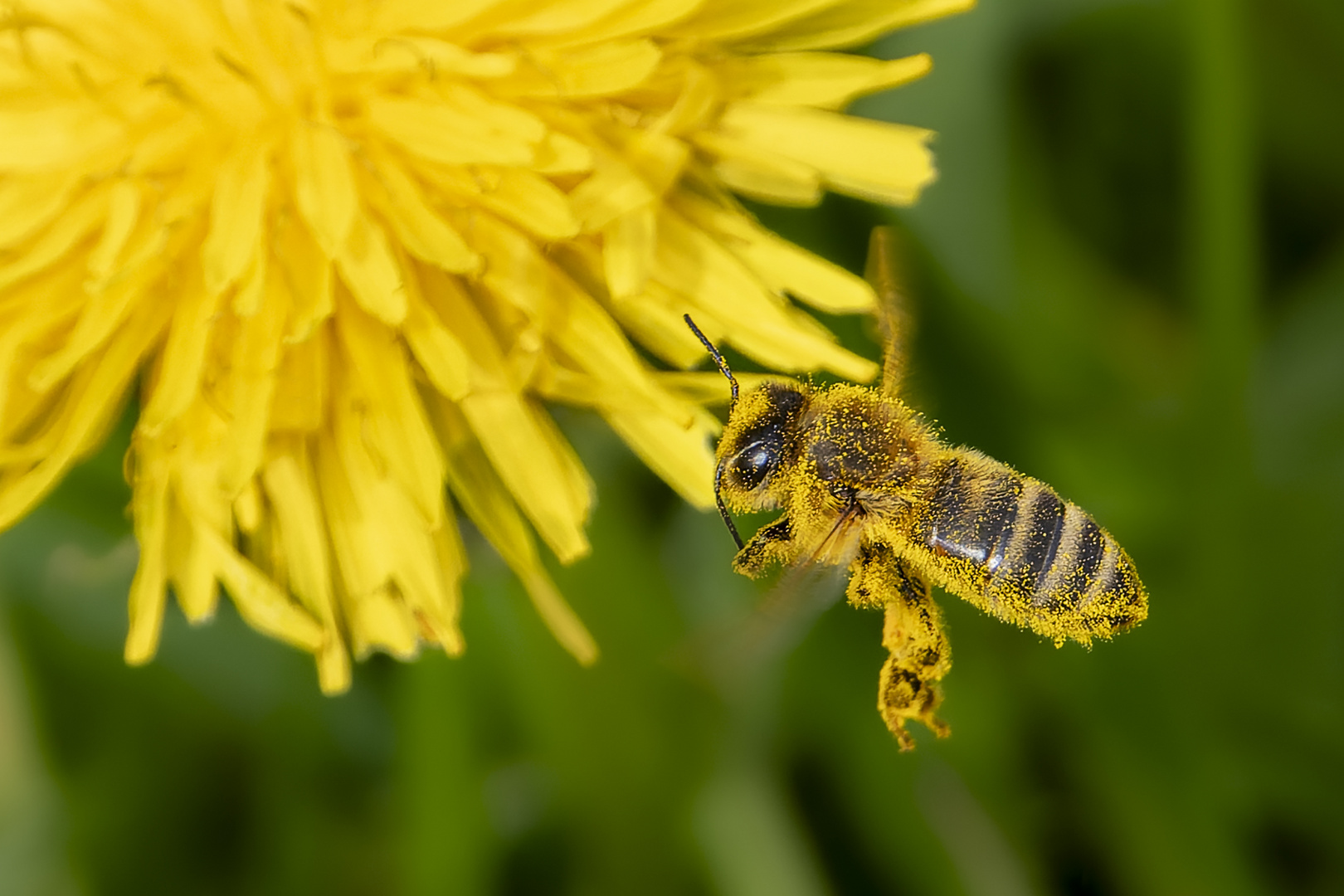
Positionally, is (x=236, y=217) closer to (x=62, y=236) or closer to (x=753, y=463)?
(x=62, y=236)

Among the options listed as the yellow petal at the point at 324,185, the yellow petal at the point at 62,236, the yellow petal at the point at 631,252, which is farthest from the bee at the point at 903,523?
the yellow petal at the point at 62,236

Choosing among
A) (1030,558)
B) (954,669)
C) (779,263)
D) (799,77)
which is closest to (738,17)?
(799,77)

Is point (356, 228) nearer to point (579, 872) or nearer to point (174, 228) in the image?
point (174, 228)

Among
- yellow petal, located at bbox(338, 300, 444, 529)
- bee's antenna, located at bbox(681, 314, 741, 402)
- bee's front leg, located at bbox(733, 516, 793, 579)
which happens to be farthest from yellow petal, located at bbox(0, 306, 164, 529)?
bee's front leg, located at bbox(733, 516, 793, 579)

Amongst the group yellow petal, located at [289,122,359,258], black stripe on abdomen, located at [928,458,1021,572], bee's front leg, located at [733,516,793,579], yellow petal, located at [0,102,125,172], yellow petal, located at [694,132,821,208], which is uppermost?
yellow petal, located at [0,102,125,172]

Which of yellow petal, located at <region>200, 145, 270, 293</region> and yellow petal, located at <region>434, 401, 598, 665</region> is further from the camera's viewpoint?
yellow petal, located at <region>434, 401, 598, 665</region>

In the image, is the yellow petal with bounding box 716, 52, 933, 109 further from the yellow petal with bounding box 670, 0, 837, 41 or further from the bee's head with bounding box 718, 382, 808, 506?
the bee's head with bounding box 718, 382, 808, 506
